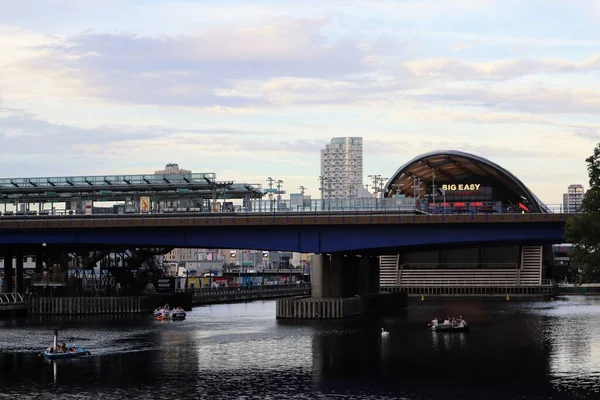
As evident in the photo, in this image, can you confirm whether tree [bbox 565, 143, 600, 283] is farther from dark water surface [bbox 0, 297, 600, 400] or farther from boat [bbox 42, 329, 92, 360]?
boat [bbox 42, 329, 92, 360]

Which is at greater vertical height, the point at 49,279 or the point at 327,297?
the point at 49,279

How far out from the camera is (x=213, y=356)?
9562 cm

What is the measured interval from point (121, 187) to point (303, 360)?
7367 centimetres

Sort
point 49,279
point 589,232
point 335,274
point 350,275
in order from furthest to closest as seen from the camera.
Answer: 1. point 350,275
2. point 49,279
3. point 335,274
4. point 589,232

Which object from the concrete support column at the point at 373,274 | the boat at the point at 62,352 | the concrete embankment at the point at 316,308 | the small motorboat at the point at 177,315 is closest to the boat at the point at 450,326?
the concrete embankment at the point at 316,308

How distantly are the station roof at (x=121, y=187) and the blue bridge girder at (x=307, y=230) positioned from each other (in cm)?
1564

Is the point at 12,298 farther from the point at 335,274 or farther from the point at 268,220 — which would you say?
the point at 335,274

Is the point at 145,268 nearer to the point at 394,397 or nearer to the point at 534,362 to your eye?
the point at 534,362

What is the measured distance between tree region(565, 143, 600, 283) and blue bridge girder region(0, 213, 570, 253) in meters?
33.7

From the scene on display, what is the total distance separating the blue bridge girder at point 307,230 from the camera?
130 meters

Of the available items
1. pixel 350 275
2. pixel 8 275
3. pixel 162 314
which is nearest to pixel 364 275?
pixel 350 275

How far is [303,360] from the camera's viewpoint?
92062 mm

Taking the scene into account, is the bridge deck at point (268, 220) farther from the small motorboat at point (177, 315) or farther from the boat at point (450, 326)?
the boat at point (450, 326)

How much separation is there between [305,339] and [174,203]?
65.2m
